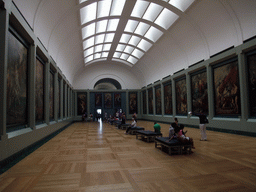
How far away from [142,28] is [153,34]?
1.40 metres

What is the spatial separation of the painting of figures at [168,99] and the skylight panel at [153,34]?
5.64 m

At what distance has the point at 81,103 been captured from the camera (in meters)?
34.1

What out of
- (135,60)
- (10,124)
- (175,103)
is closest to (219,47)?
(175,103)

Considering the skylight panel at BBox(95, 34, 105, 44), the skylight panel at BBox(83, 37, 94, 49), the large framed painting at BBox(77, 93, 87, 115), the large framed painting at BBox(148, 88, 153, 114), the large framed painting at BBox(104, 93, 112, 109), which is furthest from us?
the large framed painting at BBox(104, 93, 112, 109)

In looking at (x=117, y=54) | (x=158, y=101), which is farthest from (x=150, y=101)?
(x=117, y=54)

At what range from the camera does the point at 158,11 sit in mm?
17578

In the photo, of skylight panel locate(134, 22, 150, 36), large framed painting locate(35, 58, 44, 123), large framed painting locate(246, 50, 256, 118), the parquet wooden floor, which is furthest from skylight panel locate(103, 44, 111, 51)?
the parquet wooden floor

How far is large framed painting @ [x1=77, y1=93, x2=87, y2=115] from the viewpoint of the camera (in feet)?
111

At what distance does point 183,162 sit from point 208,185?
193 centimetres

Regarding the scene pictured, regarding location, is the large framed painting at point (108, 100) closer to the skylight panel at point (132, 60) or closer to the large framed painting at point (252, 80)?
the skylight panel at point (132, 60)

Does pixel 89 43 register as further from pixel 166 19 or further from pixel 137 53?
pixel 166 19

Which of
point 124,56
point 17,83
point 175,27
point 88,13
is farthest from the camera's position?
point 124,56

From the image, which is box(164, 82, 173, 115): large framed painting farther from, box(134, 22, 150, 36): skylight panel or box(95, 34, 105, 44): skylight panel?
box(95, 34, 105, 44): skylight panel

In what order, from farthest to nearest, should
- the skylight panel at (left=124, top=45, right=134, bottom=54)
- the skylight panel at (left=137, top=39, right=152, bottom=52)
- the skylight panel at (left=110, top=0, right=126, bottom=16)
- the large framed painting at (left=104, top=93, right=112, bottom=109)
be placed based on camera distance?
the large framed painting at (left=104, top=93, right=112, bottom=109), the skylight panel at (left=124, top=45, right=134, bottom=54), the skylight panel at (left=137, top=39, right=152, bottom=52), the skylight panel at (left=110, top=0, right=126, bottom=16)
